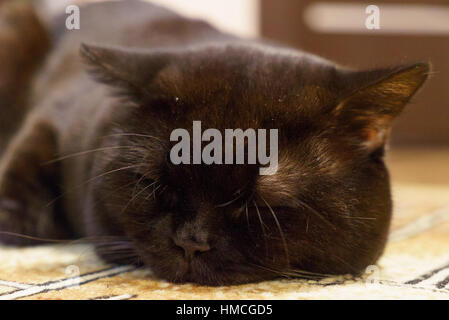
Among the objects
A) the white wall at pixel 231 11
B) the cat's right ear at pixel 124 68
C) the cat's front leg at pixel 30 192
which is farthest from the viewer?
the white wall at pixel 231 11

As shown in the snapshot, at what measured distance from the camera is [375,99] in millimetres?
1066

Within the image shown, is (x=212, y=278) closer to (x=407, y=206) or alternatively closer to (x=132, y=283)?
(x=132, y=283)

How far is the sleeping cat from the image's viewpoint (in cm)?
101

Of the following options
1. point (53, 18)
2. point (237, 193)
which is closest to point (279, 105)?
point (237, 193)

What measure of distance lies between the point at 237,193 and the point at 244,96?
0.18 meters

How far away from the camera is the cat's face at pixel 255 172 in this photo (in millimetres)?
1005

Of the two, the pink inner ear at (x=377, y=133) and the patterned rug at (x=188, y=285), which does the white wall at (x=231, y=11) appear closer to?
the patterned rug at (x=188, y=285)

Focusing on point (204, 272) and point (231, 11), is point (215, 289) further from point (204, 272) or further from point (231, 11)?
point (231, 11)

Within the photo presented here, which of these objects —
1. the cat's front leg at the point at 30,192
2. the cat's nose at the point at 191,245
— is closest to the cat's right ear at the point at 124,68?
the cat's nose at the point at 191,245

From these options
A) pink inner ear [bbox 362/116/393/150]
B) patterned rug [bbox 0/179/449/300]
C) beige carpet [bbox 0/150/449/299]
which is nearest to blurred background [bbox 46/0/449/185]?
beige carpet [bbox 0/150/449/299]

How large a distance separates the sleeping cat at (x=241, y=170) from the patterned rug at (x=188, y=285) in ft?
0.10

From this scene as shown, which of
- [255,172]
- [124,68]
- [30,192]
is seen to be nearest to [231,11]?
[30,192]

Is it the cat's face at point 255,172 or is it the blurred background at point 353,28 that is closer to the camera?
the cat's face at point 255,172

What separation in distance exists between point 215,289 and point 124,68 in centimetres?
45
